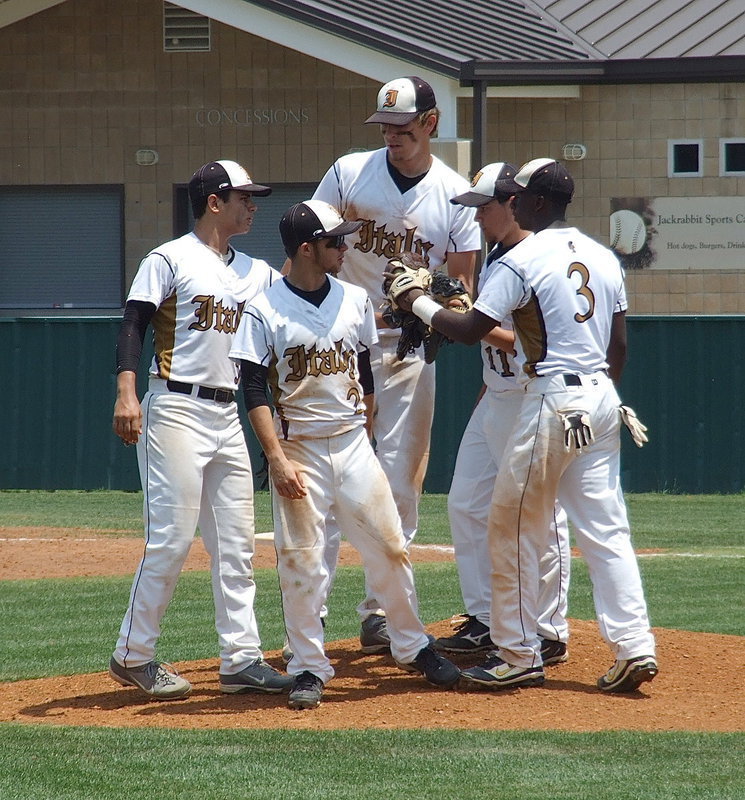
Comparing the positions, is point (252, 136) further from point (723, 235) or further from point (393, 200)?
point (393, 200)

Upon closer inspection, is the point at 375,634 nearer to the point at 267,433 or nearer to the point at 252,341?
the point at 267,433

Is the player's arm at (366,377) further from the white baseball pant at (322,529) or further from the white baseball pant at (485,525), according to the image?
the white baseball pant at (485,525)

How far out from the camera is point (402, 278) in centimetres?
605

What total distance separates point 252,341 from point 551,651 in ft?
7.11

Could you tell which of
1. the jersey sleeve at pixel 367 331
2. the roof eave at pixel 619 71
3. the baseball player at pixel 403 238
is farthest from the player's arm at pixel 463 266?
the roof eave at pixel 619 71

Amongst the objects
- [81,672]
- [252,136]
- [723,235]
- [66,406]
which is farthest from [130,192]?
[81,672]

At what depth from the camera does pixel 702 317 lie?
50.3 ft

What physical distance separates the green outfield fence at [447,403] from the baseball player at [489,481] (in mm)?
8676

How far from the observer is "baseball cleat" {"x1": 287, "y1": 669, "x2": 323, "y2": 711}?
5.68 meters

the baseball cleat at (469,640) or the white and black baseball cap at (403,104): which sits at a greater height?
the white and black baseball cap at (403,104)

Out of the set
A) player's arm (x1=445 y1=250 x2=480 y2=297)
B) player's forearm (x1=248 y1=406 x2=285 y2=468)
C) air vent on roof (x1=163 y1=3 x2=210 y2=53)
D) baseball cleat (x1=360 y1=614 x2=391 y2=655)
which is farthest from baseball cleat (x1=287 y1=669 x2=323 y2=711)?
air vent on roof (x1=163 y1=3 x2=210 y2=53)

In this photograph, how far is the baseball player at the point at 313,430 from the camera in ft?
18.4

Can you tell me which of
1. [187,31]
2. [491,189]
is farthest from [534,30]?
[491,189]

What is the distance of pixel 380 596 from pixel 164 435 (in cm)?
113
